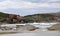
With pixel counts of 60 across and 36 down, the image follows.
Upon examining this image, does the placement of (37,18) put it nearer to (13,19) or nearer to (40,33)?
(40,33)

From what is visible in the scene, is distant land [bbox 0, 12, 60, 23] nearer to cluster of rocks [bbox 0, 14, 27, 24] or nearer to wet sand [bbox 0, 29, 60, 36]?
cluster of rocks [bbox 0, 14, 27, 24]

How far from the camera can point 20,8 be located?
1.59m

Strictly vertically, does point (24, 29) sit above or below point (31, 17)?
below

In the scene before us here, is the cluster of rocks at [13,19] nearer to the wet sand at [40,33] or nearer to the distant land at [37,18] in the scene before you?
the distant land at [37,18]

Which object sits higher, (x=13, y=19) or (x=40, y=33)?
(x=13, y=19)

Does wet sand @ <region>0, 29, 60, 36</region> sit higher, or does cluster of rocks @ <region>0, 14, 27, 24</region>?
cluster of rocks @ <region>0, 14, 27, 24</region>

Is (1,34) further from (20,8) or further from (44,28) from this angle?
(44,28)

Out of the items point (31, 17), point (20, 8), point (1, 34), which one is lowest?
point (1, 34)

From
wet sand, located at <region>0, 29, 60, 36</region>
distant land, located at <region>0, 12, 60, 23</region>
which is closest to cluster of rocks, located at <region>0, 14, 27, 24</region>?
distant land, located at <region>0, 12, 60, 23</region>

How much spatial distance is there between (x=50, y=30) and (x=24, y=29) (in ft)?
1.00

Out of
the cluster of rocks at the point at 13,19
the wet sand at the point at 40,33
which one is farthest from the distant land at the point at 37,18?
the wet sand at the point at 40,33

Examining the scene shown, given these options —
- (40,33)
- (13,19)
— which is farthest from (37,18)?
(13,19)

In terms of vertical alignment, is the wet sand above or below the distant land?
below

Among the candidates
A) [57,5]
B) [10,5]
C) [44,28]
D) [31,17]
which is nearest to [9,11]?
[10,5]
